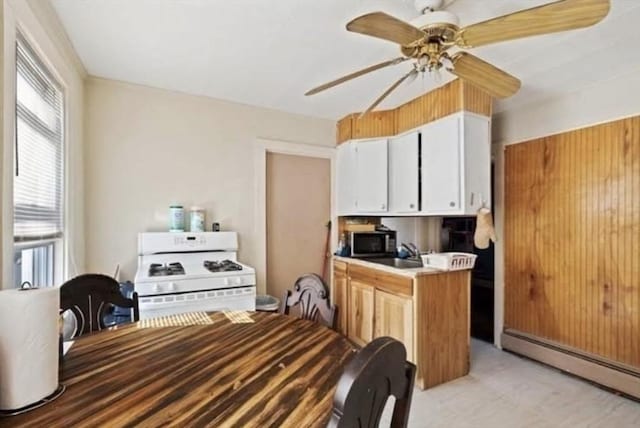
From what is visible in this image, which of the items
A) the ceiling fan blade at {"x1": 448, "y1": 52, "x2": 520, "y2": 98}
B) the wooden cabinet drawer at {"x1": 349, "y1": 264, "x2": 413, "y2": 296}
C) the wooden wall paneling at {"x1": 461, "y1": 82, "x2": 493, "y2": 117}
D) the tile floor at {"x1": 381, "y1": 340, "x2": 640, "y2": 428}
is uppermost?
the wooden wall paneling at {"x1": 461, "y1": 82, "x2": 493, "y2": 117}

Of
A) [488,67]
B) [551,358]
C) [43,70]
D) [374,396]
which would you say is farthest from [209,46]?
[551,358]

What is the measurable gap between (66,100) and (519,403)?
3857mm

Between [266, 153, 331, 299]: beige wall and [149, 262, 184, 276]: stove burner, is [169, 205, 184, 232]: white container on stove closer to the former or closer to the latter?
[149, 262, 184, 276]: stove burner

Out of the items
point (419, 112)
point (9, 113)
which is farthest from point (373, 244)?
point (9, 113)

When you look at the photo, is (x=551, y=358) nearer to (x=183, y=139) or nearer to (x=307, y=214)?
(x=307, y=214)

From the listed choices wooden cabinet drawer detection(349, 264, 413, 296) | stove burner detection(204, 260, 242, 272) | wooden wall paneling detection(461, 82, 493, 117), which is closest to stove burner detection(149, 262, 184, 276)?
stove burner detection(204, 260, 242, 272)

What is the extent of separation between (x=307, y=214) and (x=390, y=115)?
142 centimetres

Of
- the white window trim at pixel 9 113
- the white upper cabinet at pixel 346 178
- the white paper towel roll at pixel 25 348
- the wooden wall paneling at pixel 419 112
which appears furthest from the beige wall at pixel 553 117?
the white window trim at pixel 9 113

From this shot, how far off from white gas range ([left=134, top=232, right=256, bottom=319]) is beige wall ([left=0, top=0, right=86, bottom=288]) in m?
0.51

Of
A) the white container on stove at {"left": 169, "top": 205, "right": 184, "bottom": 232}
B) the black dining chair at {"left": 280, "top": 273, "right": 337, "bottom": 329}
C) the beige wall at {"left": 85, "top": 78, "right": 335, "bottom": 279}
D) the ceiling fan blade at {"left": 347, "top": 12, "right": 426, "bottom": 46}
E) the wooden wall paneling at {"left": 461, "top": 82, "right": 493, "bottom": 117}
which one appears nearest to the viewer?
A: the ceiling fan blade at {"left": 347, "top": 12, "right": 426, "bottom": 46}

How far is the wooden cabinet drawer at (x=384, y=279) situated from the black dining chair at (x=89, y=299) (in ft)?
6.29

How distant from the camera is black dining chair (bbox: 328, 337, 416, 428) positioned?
2.22 ft

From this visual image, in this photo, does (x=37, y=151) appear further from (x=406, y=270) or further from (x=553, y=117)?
(x=553, y=117)

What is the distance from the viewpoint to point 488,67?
66.9 inches
